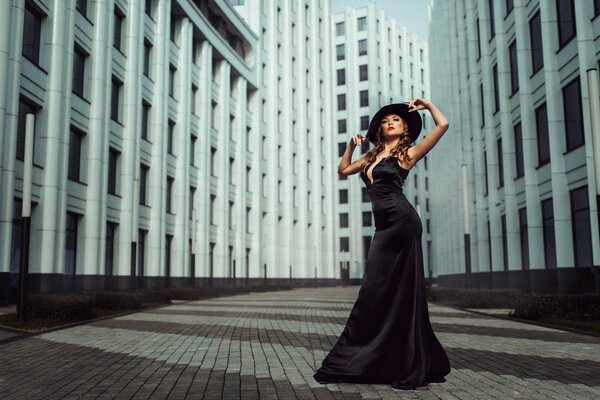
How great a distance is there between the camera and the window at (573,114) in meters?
20.6

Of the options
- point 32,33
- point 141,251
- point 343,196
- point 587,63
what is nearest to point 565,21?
point 587,63

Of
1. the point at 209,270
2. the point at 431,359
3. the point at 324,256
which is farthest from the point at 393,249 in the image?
the point at 324,256

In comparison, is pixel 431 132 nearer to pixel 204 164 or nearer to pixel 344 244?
pixel 204 164

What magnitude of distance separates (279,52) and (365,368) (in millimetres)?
54547

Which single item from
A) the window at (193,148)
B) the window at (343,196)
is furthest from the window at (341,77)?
the window at (193,148)

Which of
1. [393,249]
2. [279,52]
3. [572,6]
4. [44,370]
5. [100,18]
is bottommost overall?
[44,370]

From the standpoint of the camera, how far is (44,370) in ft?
23.3

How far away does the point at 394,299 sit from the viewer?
5.75m

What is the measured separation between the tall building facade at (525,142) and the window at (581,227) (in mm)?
37

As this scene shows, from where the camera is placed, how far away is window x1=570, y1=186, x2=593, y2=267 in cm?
2016

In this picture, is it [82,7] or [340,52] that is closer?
[82,7]

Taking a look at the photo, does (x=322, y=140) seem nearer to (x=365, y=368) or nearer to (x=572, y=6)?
(x=572, y=6)

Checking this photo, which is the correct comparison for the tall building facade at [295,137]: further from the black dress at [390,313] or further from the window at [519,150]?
the black dress at [390,313]

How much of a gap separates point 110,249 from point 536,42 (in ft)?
67.9
